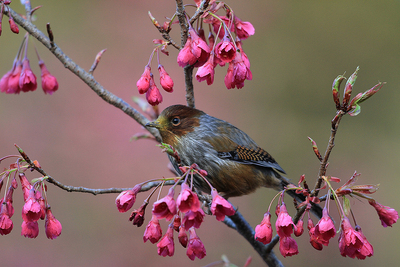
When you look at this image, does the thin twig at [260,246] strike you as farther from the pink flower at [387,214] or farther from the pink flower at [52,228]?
the pink flower at [52,228]

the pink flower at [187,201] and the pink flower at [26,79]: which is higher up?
the pink flower at [26,79]

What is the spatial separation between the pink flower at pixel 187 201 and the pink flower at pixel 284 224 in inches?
16.5

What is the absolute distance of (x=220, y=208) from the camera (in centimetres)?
177

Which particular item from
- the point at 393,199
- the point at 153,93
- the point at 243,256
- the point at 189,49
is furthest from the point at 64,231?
the point at 393,199

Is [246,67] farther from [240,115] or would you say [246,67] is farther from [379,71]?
[379,71]

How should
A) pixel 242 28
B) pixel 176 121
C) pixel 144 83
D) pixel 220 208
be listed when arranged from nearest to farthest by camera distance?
pixel 220 208 < pixel 144 83 < pixel 242 28 < pixel 176 121

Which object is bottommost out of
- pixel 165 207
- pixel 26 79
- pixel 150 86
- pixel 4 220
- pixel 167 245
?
pixel 167 245

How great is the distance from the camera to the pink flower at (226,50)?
6.43ft

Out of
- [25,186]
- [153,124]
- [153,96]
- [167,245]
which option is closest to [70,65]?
[153,124]

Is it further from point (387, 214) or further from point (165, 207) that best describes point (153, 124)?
point (387, 214)

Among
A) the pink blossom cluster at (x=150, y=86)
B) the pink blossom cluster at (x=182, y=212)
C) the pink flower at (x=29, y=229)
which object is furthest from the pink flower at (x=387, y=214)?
the pink flower at (x=29, y=229)

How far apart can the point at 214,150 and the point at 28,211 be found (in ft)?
4.83

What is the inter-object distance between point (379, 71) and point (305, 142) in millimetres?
1856

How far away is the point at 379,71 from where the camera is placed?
257 inches
